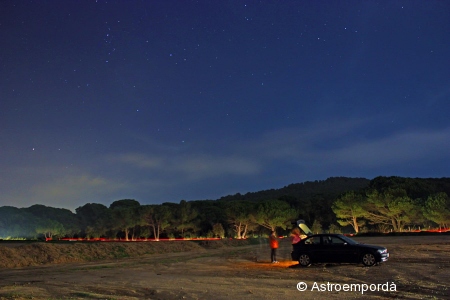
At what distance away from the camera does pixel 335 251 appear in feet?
58.7

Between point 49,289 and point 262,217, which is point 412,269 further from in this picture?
point 262,217

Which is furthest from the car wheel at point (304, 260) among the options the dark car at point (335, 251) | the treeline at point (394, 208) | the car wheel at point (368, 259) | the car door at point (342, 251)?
the treeline at point (394, 208)

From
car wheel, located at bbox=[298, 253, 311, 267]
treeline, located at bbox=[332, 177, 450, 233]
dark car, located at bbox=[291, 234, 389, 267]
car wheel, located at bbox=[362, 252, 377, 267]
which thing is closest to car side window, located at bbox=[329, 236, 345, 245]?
dark car, located at bbox=[291, 234, 389, 267]

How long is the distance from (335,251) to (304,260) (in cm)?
149

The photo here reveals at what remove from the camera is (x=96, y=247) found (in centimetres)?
2980

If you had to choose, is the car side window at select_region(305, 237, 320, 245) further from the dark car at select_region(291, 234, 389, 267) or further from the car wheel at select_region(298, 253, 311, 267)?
the car wheel at select_region(298, 253, 311, 267)

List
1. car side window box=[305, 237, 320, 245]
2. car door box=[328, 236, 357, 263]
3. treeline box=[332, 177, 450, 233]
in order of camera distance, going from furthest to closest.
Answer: treeline box=[332, 177, 450, 233] < car side window box=[305, 237, 320, 245] < car door box=[328, 236, 357, 263]

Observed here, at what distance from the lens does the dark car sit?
673 inches

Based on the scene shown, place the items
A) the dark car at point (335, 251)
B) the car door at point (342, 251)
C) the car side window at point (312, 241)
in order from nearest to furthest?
the dark car at point (335, 251), the car door at point (342, 251), the car side window at point (312, 241)

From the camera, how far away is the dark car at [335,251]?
673 inches

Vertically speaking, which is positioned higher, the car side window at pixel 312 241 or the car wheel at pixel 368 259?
the car side window at pixel 312 241

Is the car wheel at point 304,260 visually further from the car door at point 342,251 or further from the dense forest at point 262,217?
the dense forest at point 262,217

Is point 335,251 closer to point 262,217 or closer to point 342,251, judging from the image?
point 342,251

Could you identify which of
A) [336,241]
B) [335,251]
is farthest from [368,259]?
[336,241]
